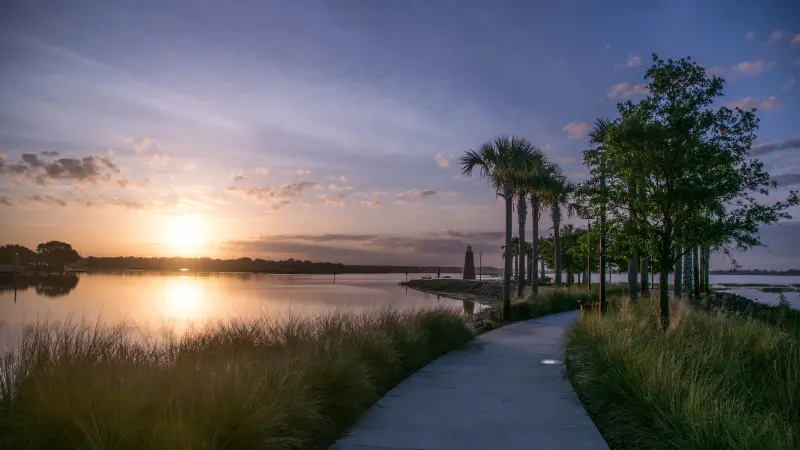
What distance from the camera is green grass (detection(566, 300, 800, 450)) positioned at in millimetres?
4926

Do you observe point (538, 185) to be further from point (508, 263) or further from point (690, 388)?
point (690, 388)

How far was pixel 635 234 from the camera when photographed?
1352cm

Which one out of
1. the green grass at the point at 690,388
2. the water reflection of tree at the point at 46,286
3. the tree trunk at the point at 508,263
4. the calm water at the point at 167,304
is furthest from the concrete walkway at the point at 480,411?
the water reflection of tree at the point at 46,286

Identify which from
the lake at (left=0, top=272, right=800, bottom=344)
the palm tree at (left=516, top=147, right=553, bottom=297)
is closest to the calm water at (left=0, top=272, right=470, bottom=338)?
the lake at (left=0, top=272, right=800, bottom=344)

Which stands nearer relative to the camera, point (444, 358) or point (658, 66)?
point (444, 358)

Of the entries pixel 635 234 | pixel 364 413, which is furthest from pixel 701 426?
pixel 635 234

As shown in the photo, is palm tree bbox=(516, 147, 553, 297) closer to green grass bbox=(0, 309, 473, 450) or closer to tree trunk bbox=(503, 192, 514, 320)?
tree trunk bbox=(503, 192, 514, 320)

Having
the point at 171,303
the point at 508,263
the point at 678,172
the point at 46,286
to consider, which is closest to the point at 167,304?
the point at 171,303

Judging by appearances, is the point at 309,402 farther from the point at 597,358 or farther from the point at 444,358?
the point at 444,358

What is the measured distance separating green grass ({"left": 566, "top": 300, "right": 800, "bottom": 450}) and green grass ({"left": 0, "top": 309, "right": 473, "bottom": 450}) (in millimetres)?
3214

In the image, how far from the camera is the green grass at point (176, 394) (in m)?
4.38

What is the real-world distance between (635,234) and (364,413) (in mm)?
9500

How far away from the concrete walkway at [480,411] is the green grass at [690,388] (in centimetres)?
39

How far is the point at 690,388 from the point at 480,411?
2556 millimetres
